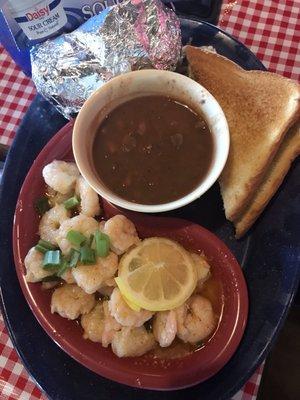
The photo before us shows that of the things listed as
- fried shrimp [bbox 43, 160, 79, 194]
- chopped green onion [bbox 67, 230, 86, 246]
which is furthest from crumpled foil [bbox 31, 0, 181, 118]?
chopped green onion [bbox 67, 230, 86, 246]

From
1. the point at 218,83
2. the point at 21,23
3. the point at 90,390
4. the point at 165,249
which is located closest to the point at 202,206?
the point at 165,249

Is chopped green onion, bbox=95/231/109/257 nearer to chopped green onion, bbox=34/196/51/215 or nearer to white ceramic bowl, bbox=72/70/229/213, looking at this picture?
white ceramic bowl, bbox=72/70/229/213

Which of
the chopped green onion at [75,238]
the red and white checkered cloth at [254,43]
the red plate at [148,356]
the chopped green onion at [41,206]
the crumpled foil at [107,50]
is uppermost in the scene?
the crumpled foil at [107,50]

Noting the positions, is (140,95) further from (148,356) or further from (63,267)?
(148,356)

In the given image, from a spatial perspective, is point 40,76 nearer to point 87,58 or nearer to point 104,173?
point 87,58

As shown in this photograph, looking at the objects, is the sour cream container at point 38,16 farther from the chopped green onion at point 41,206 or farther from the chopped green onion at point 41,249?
the chopped green onion at point 41,249

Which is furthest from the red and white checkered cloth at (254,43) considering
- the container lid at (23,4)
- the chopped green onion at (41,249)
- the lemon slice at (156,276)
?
the lemon slice at (156,276)
